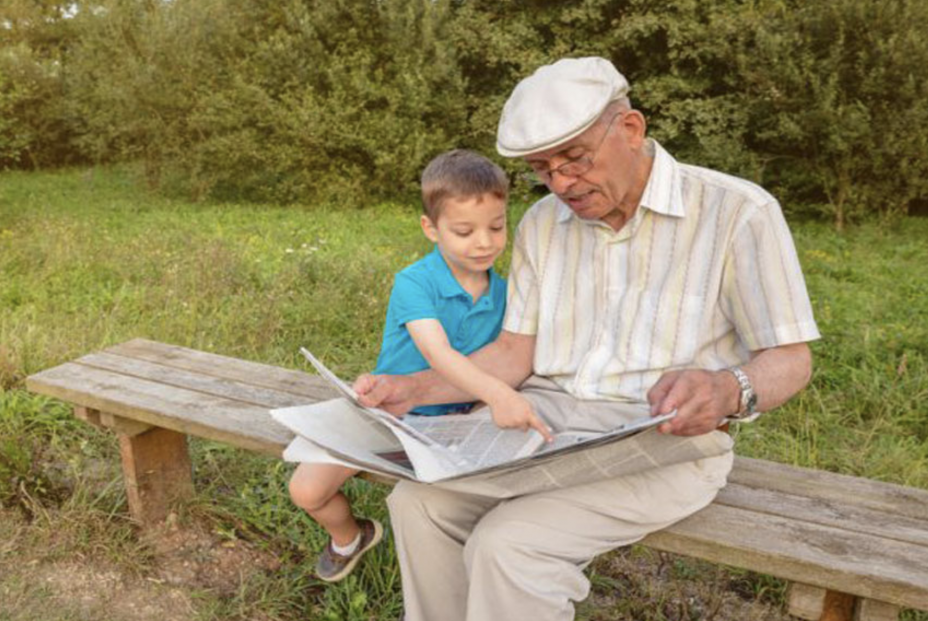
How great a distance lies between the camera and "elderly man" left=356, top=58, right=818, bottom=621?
1.82 m

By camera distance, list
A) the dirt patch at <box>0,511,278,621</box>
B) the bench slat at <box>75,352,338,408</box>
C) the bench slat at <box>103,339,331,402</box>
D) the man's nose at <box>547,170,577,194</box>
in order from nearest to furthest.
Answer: the man's nose at <box>547,170,577,194</box>, the dirt patch at <box>0,511,278,621</box>, the bench slat at <box>75,352,338,408</box>, the bench slat at <box>103,339,331,402</box>

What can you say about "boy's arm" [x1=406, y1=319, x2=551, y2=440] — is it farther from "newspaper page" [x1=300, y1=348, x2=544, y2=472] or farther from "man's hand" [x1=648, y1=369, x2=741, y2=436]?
"man's hand" [x1=648, y1=369, x2=741, y2=436]

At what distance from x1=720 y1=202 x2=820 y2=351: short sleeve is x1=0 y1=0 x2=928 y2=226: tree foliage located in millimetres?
8529

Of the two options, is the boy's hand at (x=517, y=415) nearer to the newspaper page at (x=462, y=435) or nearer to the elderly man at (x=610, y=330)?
the newspaper page at (x=462, y=435)

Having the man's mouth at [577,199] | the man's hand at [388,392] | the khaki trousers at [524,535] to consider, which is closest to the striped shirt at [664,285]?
the man's mouth at [577,199]

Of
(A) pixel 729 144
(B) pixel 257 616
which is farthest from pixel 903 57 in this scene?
(B) pixel 257 616

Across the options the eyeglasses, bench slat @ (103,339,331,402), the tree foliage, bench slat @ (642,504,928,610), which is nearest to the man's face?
the eyeglasses

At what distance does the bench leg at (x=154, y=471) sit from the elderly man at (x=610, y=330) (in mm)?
1162

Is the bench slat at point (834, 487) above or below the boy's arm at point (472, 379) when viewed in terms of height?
below

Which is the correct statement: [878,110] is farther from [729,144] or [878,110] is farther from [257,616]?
[257,616]

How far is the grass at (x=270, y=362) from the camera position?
2766 millimetres

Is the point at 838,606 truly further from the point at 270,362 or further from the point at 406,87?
the point at 406,87

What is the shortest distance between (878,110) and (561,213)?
8536 millimetres

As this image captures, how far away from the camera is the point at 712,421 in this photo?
5.51ft
